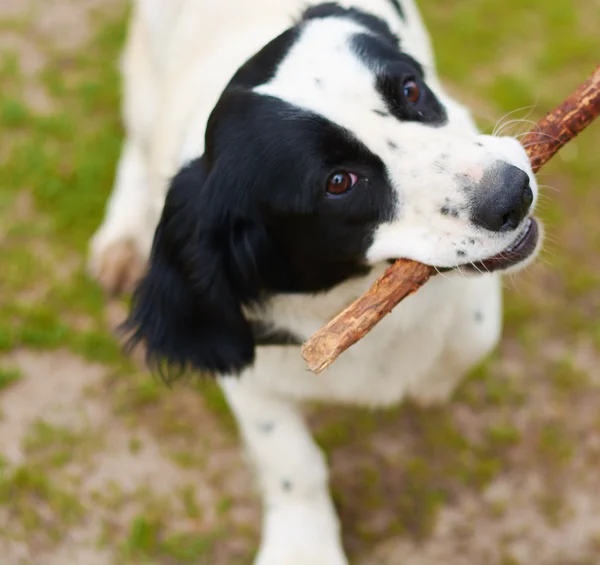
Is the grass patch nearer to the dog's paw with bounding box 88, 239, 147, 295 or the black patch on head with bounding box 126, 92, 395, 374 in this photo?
the dog's paw with bounding box 88, 239, 147, 295

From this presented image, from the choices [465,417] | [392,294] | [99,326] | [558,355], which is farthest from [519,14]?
[392,294]

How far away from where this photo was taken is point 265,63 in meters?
1.83

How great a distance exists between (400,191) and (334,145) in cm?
16

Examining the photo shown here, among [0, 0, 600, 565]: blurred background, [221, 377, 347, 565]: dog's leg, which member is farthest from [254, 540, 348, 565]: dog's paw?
[0, 0, 600, 565]: blurred background

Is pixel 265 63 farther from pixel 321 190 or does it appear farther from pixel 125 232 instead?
pixel 125 232

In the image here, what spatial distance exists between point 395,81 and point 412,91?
7cm

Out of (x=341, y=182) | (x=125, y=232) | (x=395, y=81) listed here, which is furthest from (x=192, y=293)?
(x=125, y=232)

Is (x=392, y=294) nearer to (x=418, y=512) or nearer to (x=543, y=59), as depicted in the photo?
(x=418, y=512)

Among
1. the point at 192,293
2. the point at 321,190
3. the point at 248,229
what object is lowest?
the point at 192,293

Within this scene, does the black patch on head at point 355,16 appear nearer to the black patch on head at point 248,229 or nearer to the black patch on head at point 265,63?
the black patch on head at point 265,63

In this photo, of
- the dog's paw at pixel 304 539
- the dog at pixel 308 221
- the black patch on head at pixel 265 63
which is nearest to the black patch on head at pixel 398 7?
the dog at pixel 308 221

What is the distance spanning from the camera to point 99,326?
122 inches

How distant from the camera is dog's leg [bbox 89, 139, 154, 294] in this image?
3176 mm

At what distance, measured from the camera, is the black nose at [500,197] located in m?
1.60
